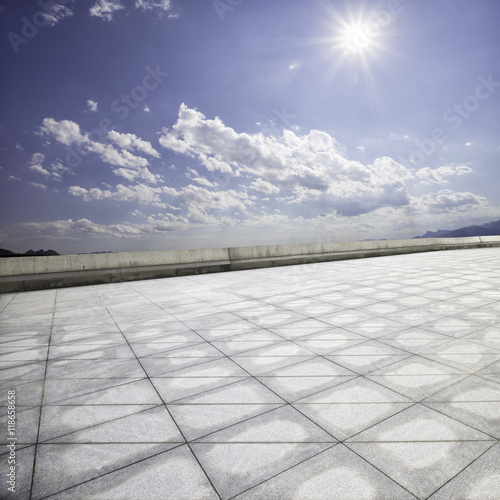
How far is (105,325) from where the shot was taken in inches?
235

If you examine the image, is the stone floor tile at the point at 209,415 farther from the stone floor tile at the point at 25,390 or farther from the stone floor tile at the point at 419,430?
the stone floor tile at the point at 25,390

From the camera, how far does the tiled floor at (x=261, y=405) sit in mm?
2090

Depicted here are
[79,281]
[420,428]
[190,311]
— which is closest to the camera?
[420,428]

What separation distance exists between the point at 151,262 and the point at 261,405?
10.7 meters

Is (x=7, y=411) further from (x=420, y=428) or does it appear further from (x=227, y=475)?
(x=420, y=428)

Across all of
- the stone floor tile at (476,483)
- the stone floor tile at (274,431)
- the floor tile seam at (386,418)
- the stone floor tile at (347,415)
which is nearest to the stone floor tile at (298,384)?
the stone floor tile at (347,415)

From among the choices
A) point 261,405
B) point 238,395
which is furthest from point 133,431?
point 261,405

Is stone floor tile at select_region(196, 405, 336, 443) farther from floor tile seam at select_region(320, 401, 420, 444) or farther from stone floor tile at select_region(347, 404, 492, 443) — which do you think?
stone floor tile at select_region(347, 404, 492, 443)

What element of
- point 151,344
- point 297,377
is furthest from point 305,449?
point 151,344

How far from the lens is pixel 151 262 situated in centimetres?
1289

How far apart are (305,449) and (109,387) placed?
2164mm

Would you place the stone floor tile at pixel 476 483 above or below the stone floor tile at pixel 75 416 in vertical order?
below

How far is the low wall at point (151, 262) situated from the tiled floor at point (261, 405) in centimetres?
511

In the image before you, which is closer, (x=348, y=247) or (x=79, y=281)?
(x=79, y=281)
